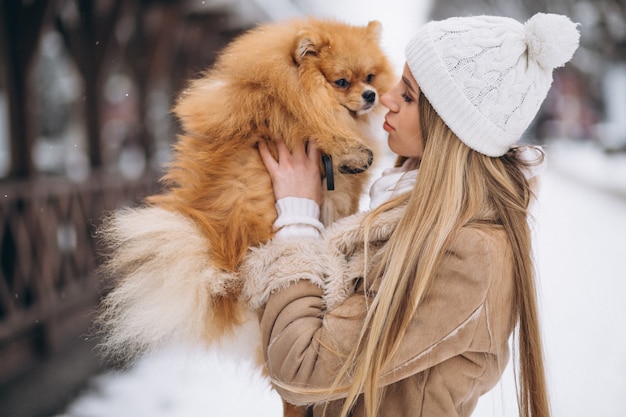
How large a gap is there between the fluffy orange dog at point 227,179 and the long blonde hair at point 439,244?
37 cm

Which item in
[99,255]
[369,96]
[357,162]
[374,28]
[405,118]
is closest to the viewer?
[405,118]

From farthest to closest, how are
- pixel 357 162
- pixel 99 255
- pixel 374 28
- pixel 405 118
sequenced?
pixel 99 255 → pixel 374 28 → pixel 357 162 → pixel 405 118

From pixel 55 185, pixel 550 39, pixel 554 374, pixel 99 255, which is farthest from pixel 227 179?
pixel 55 185

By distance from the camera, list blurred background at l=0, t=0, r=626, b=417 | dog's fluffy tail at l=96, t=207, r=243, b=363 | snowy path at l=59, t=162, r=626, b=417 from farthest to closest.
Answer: blurred background at l=0, t=0, r=626, b=417, snowy path at l=59, t=162, r=626, b=417, dog's fluffy tail at l=96, t=207, r=243, b=363

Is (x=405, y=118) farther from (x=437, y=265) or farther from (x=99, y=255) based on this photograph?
(x=99, y=255)

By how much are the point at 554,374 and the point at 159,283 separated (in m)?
3.16

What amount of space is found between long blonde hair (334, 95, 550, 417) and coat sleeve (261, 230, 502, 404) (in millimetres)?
34

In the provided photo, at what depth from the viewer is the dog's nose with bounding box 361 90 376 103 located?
2.03 m

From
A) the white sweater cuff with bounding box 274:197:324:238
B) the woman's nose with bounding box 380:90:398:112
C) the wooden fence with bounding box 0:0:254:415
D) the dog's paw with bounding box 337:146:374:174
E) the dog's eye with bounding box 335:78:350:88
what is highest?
the woman's nose with bounding box 380:90:398:112

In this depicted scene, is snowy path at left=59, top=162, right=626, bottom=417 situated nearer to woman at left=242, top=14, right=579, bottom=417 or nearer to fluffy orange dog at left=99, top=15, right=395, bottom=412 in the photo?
fluffy orange dog at left=99, top=15, right=395, bottom=412

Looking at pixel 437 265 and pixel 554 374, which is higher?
pixel 437 265

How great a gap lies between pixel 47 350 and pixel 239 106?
3.87 meters

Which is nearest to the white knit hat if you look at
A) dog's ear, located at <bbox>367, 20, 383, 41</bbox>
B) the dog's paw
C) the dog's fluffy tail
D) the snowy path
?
the dog's paw

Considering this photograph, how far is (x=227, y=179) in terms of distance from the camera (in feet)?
5.84
